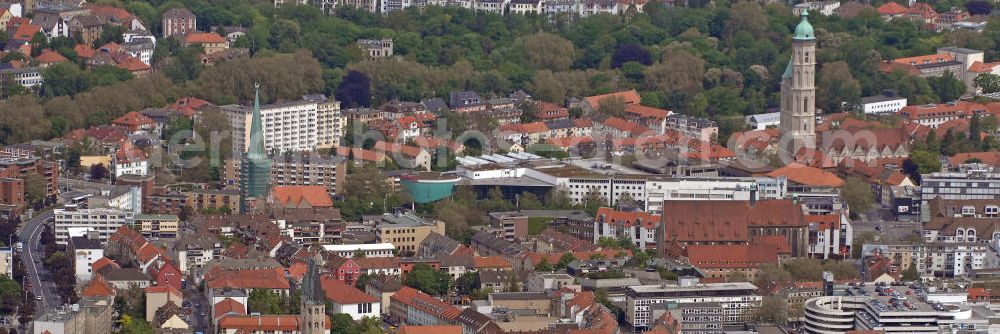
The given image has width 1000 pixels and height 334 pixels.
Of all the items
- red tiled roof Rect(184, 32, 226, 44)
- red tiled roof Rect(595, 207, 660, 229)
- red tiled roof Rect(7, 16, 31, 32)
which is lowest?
red tiled roof Rect(595, 207, 660, 229)

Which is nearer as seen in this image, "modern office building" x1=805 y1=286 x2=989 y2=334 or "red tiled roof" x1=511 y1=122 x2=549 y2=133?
"modern office building" x1=805 y1=286 x2=989 y2=334

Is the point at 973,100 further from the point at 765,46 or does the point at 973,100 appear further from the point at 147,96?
the point at 147,96

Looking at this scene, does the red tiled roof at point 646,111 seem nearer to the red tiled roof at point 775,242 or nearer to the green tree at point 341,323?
the red tiled roof at point 775,242

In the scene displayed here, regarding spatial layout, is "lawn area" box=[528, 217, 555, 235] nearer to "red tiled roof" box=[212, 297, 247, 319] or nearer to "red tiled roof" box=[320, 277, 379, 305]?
"red tiled roof" box=[320, 277, 379, 305]

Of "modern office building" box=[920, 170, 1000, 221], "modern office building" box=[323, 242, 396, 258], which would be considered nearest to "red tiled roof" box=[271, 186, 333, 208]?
"modern office building" box=[323, 242, 396, 258]

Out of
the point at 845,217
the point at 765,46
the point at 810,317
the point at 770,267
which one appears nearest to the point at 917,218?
the point at 845,217

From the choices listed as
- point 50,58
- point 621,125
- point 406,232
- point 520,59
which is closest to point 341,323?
point 406,232
